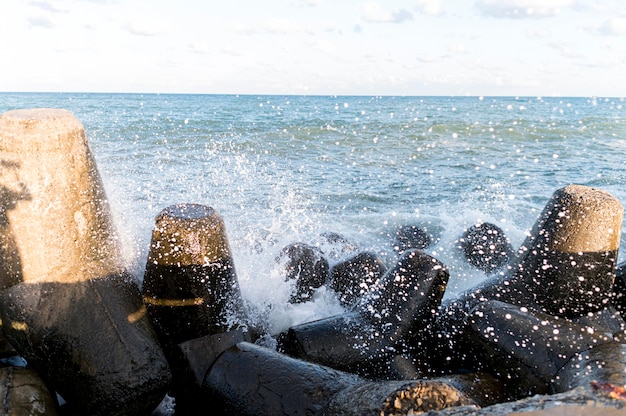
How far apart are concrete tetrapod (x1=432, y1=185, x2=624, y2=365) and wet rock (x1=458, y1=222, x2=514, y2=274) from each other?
7.62ft

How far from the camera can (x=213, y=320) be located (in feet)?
11.6

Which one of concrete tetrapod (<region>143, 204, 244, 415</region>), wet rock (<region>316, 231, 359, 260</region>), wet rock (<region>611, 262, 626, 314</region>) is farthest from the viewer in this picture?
wet rock (<region>316, 231, 359, 260</region>)

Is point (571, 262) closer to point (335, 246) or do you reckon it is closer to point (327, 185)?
point (335, 246)

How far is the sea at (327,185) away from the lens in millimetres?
6062

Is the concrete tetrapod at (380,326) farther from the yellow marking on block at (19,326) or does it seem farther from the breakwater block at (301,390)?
the yellow marking on block at (19,326)

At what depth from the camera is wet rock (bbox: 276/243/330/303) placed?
5.21 metres

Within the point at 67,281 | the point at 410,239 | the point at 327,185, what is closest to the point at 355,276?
the point at 410,239

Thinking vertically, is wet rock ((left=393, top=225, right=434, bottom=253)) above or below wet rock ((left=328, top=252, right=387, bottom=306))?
below

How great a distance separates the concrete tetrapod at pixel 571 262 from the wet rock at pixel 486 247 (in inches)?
91.4

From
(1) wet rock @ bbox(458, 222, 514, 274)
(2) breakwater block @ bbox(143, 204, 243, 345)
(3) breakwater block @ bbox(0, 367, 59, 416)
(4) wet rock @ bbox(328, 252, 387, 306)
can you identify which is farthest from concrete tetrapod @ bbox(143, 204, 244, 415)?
(1) wet rock @ bbox(458, 222, 514, 274)

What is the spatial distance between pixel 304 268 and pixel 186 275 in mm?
2104

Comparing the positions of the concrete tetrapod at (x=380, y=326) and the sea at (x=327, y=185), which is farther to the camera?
the sea at (x=327, y=185)

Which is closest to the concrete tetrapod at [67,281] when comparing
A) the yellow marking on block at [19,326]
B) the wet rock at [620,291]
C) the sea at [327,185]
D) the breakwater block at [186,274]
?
the yellow marking on block at [19,326]

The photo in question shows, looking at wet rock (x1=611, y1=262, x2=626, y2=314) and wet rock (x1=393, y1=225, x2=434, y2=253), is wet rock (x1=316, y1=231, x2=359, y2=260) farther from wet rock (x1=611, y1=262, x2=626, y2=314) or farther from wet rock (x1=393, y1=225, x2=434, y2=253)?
wet rock (x1=611, y1=262, x2=626, y2=314)
